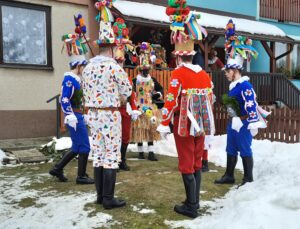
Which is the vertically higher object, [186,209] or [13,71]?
[13,71]

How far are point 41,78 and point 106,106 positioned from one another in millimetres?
5890

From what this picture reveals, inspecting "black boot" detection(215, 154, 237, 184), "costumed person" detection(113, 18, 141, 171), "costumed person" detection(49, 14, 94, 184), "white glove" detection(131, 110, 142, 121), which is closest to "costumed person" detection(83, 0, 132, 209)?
"costumed person" detection(49, 14, 94, 184)

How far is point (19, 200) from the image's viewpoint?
17.2 ft

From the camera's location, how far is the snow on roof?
426 inches

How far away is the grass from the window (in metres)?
3.39

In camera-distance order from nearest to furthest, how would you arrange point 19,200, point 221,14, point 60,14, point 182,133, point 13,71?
point 182,133
point 19,200
point 13,71
point 60,14
point 221,14

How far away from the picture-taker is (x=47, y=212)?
4641 mm

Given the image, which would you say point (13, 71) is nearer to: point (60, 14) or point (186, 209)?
point (60, 14)

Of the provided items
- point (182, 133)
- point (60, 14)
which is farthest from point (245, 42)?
point (60, 14)

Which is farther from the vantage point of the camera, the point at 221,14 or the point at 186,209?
the point at 221,14

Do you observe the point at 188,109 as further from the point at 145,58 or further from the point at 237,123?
the point at 145,58

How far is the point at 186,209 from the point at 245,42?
3.35 m

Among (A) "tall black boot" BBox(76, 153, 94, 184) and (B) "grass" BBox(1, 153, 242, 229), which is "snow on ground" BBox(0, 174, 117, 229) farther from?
(A) "tall black boot" BBox(76, 153, 94, 184)

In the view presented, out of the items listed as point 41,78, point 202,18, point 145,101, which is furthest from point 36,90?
point 202,18
